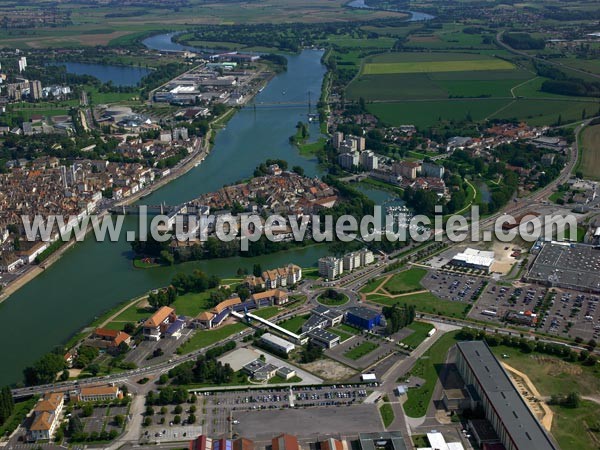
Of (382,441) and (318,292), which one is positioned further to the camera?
(318,292)

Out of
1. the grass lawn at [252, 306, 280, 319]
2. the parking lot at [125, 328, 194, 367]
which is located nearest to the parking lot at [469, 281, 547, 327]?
the grass lawn at [252, 306, 280, 319]

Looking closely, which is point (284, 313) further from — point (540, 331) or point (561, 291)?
point (561, 291)

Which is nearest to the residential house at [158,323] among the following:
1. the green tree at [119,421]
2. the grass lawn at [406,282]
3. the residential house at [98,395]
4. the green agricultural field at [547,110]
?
the residential house at [98,395]

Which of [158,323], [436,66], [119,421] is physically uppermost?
[436,66]

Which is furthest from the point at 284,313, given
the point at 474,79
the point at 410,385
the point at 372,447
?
the point at 474,79

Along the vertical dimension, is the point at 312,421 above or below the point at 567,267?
below

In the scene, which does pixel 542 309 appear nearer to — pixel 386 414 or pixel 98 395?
pixel 386 414

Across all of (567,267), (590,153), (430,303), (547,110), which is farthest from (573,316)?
(547,110)
